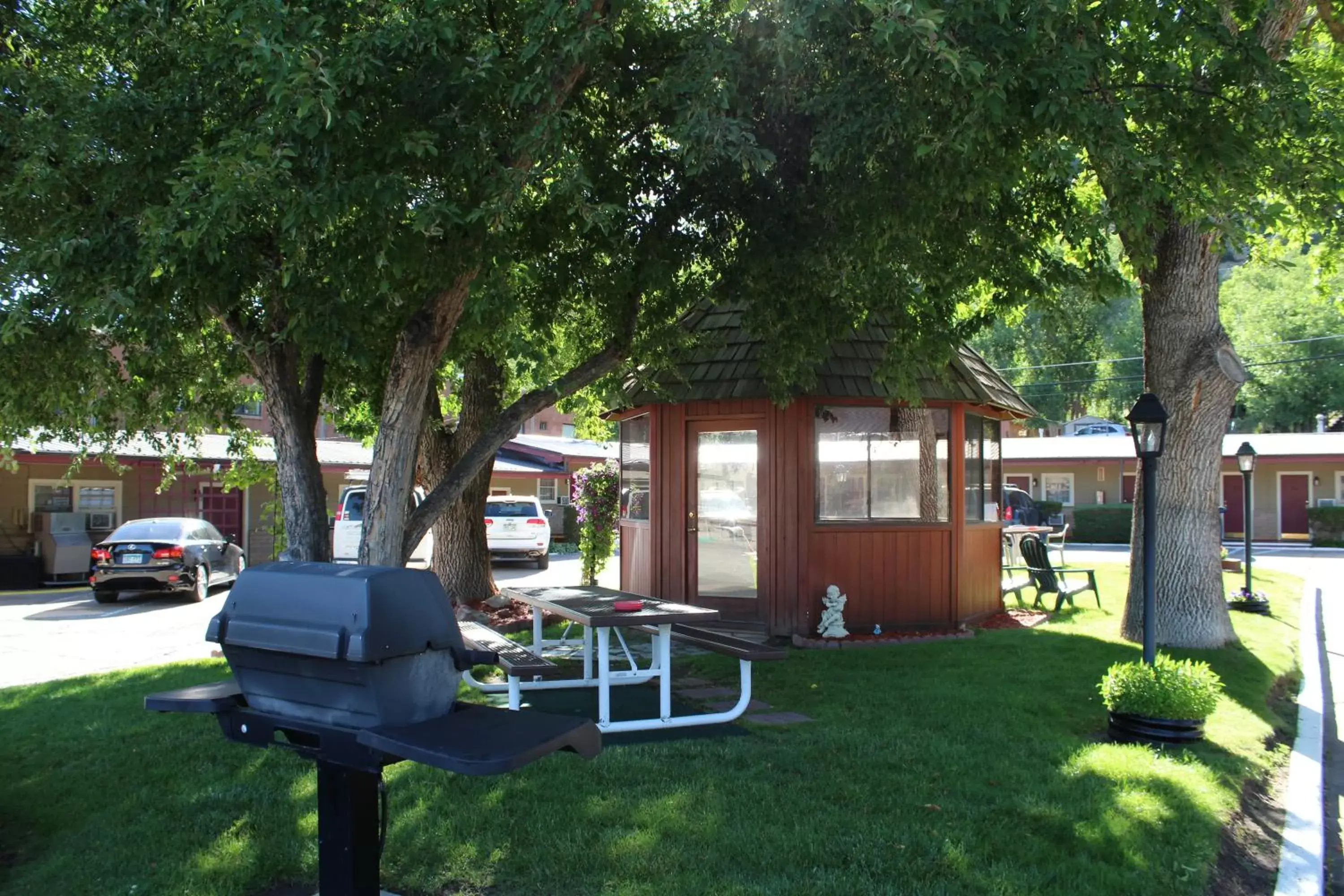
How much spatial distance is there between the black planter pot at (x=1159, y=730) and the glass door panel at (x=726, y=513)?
488cm

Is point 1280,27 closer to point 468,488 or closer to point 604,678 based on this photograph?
point 604,678

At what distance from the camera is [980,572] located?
11.9 meters

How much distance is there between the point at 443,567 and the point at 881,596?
6.08 metres

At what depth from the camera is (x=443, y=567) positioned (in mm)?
13234

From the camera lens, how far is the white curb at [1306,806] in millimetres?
4484

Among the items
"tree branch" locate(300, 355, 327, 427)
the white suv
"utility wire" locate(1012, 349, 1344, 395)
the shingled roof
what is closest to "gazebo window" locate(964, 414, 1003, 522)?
the shingled roof

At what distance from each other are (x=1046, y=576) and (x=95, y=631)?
507 inches

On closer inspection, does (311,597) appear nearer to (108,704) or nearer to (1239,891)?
(1239,891)

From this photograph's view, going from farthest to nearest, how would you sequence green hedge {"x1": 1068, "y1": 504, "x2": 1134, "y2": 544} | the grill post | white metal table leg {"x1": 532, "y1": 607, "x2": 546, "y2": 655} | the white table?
green hedge {"x1": 1068, "y1": 504, "x2": 1134, "y2": 544}, white metal table leg {"x1": 532, "y1": 607, "x2": 546, "y2": 655}, the white table, the grill post

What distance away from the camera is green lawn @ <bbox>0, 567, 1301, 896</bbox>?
4254 mm

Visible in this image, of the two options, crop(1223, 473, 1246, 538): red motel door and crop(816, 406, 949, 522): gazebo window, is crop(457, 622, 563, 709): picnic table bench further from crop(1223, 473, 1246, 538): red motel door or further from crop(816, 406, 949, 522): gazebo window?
crop(1223, 473, 1246, 538): red motel door

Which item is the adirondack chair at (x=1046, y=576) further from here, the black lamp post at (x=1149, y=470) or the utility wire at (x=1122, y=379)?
the utility wire at (x=1122, y=379)

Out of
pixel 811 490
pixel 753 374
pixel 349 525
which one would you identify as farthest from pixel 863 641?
pixel 349 525

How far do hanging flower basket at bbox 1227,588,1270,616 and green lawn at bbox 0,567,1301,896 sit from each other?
277 inches
